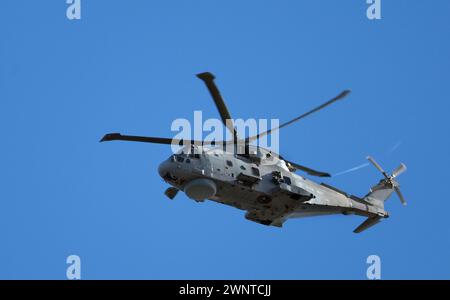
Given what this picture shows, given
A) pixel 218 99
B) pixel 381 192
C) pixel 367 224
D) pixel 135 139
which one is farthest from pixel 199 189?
pixel 381 192

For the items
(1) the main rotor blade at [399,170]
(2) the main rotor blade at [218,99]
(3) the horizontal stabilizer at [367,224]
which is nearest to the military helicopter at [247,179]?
(2) the main rotor blade at [218,99]

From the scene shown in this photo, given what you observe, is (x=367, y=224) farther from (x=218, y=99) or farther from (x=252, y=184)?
(x=218, y=99)

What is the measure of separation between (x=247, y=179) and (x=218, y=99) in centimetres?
575

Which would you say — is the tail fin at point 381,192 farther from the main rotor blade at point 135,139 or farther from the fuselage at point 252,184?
the main rotor blade at point 135,139

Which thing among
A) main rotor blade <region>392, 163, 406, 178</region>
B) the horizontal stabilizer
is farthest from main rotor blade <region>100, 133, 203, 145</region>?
main rotor blade <region>392, 163, 406, 178</region>

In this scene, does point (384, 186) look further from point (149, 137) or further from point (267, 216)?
point (149, 137)

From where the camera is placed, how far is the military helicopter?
115 ft

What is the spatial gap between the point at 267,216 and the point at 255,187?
2.85m

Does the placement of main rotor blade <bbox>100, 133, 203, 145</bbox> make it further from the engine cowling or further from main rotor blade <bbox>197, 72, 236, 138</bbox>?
main rotor blade <bbox>197, 72, 236, 138</bbox>

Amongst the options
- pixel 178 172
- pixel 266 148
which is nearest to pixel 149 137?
pixel 178 172

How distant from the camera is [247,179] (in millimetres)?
36250

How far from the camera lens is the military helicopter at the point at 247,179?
35031 mm

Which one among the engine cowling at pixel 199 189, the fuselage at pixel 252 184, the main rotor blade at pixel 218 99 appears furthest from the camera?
the fuselage at pixel 252 184

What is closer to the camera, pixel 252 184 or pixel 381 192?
pixel 252 184
